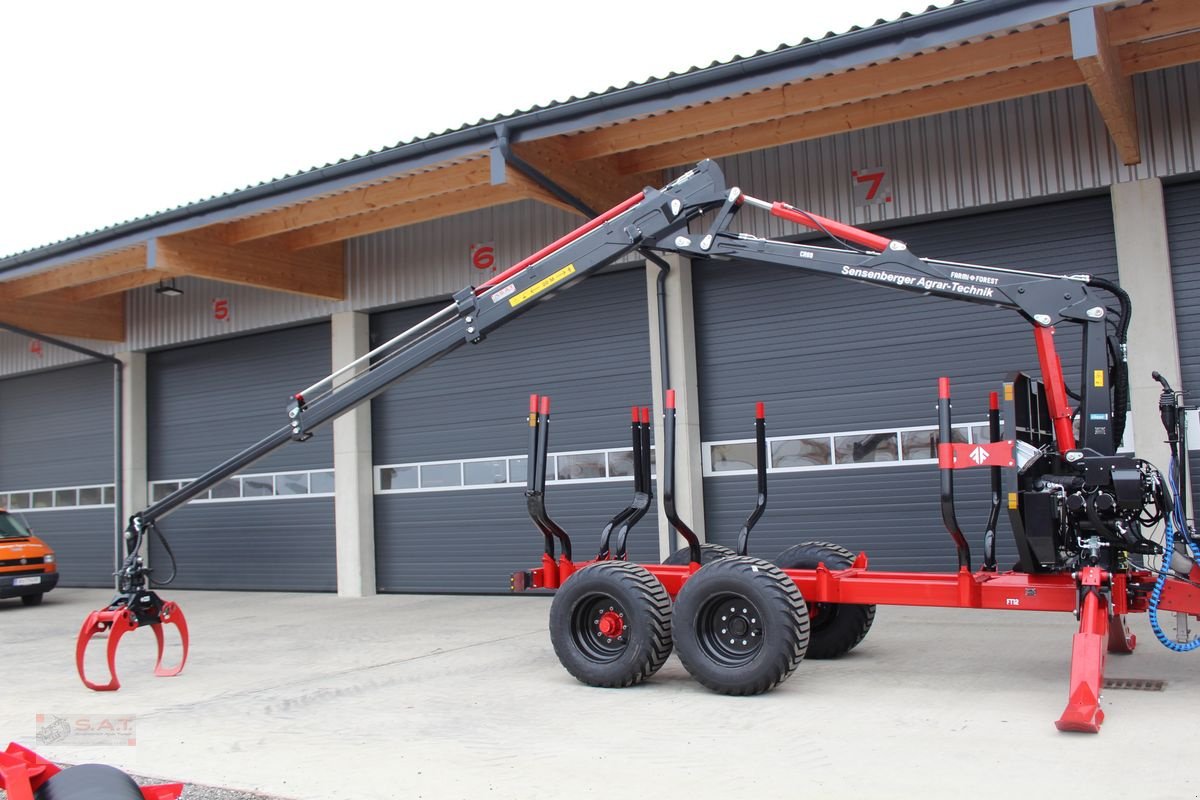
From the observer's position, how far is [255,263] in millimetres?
13914

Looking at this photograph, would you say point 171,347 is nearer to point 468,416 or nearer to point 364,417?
point 364,417

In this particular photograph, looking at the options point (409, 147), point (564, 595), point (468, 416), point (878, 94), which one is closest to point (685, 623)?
point (564, 595)

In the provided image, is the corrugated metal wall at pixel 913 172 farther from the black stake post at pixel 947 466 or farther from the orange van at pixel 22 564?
the orange van at pixel 22 564

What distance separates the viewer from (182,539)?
1680cm

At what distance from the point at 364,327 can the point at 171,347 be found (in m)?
4.46

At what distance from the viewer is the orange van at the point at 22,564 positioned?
14.5 meters

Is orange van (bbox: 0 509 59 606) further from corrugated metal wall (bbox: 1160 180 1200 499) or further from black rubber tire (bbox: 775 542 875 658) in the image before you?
corrugated metal wall (bbox: 1160 180 1200 499)

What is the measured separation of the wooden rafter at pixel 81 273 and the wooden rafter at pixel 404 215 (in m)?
2.16

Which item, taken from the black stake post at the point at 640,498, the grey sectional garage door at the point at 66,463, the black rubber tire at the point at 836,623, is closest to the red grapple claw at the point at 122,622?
the black stake post at the point at 640,498

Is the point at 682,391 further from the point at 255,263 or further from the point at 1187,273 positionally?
the point at 255,263

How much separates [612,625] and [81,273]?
1122 centimetres

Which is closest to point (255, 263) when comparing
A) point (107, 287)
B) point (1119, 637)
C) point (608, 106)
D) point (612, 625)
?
point (107, 287)

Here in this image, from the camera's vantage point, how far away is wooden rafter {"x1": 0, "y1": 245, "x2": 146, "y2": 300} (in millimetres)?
14344

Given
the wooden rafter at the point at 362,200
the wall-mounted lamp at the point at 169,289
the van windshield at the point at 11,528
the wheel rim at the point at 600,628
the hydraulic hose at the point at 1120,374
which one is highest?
the wooden rafter at the point at 362,200
